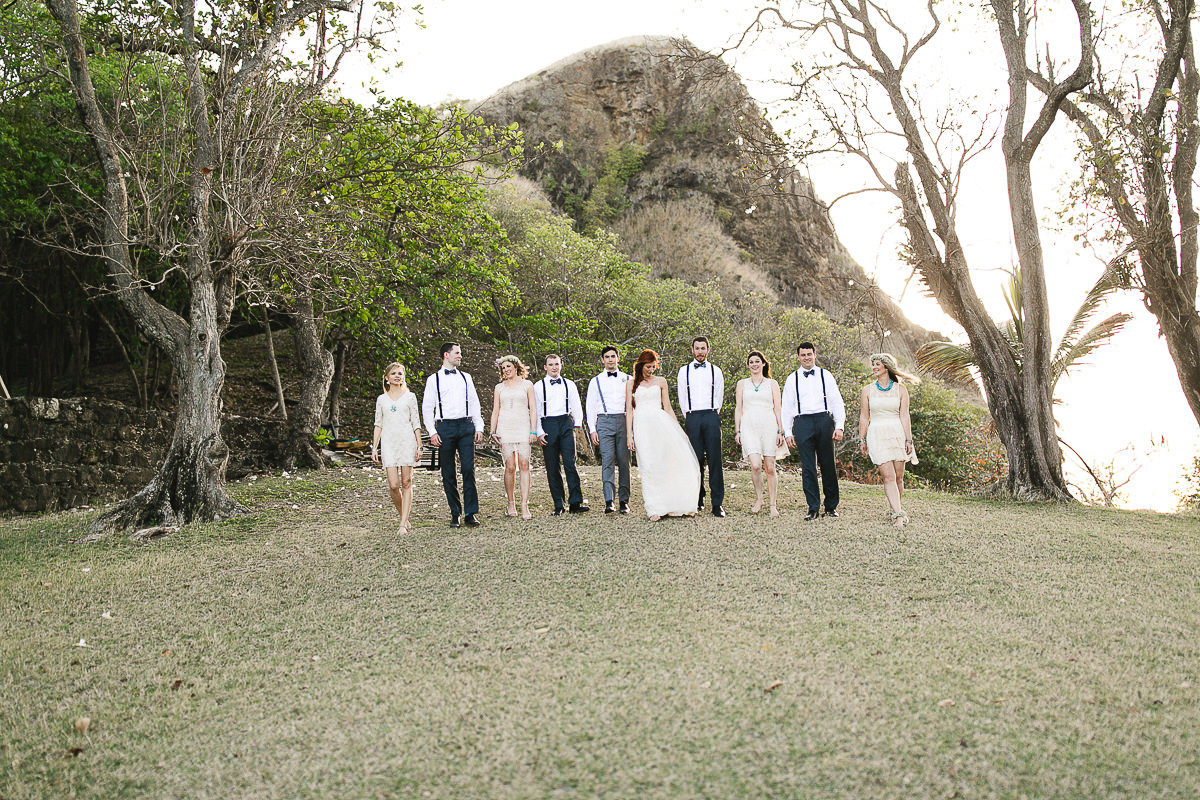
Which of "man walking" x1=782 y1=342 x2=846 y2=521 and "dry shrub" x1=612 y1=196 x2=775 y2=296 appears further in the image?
"dry shrub" x1=612 y1=196 x2=775 y2=296

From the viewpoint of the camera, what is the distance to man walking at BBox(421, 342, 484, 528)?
28.5 feet

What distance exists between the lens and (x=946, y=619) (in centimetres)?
522

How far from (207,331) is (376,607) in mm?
5758

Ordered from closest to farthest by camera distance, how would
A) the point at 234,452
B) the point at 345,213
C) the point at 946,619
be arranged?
the point at 946,619
the point at 345,213
the point at 234,452

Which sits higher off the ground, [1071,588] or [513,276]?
[513,276]

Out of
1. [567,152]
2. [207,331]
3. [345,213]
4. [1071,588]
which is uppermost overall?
[567,152]

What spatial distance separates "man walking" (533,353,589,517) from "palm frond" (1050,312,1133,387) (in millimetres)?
9365

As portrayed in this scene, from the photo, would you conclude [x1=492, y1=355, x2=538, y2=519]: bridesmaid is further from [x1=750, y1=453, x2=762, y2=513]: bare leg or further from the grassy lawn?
[x1=750, y1=453, x2=762, y2=513]: bare leg

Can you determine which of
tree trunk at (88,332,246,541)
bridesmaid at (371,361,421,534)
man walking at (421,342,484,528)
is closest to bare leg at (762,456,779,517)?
man walking at (421,342,484,528)

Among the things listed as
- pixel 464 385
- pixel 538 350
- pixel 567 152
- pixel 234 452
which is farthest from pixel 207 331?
pixel 567 152

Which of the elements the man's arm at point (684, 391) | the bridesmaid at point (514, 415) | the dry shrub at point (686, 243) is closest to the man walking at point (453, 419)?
the bridesmaid at point (514, 415)

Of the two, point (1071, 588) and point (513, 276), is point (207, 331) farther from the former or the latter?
point (513, 276)

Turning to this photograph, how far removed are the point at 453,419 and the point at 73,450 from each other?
251 inches

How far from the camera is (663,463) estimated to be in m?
9.09
